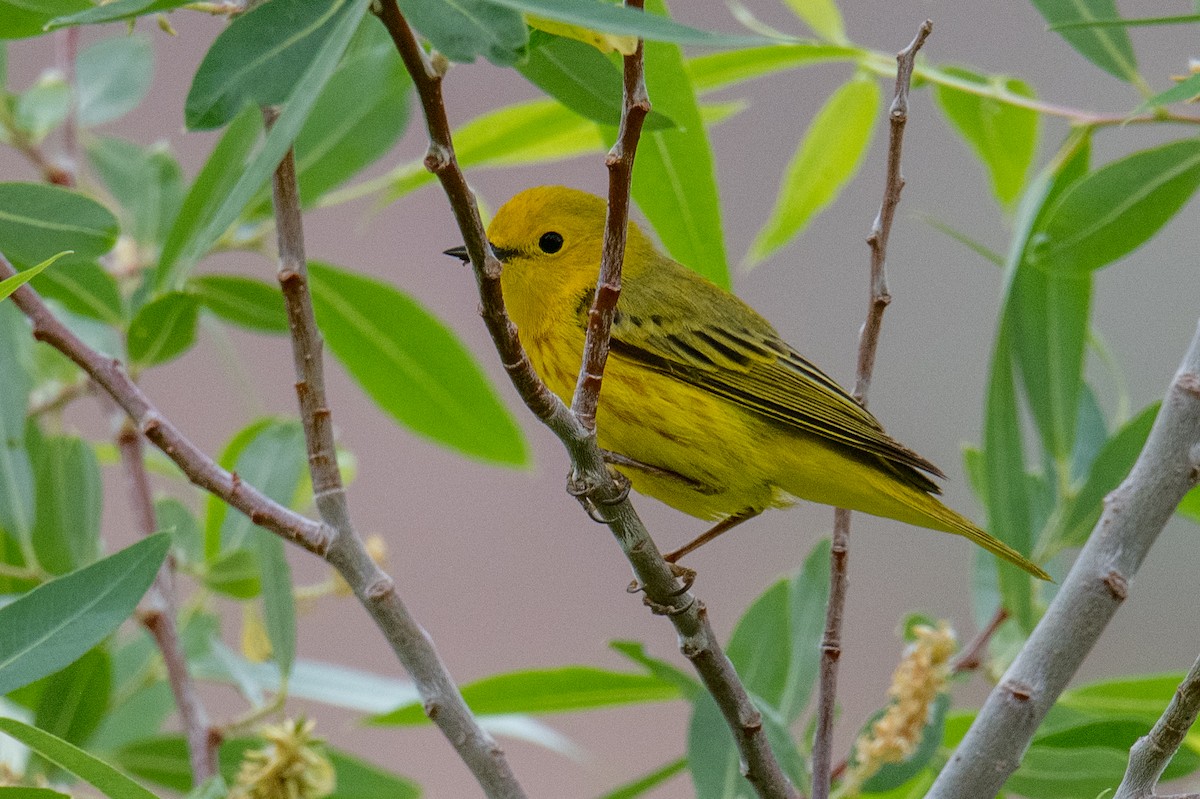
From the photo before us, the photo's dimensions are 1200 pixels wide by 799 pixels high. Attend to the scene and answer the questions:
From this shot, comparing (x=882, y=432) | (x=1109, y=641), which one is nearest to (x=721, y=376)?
(x=882, y=432)

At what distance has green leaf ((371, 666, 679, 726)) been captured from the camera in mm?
1562

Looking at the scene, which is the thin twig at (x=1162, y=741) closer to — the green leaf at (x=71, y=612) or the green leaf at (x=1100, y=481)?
the green leaf at (x=1100, y=481)

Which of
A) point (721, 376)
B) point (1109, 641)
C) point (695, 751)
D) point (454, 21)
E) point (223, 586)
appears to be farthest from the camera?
point (1109, 641)

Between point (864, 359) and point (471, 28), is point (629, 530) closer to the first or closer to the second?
point (864, 359)

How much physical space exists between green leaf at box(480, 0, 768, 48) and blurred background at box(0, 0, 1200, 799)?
3.38 m

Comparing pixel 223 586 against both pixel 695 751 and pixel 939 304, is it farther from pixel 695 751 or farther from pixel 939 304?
pixel 939 304

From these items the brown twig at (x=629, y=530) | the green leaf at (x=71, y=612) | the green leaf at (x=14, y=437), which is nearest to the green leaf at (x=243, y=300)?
the green leaf at (x=14, y=437)

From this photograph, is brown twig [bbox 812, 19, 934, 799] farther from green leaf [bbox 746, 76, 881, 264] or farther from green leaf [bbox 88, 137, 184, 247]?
green leaf [bbox 88, 137, 184, 247]

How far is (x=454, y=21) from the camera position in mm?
772

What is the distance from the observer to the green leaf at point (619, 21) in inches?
27.3

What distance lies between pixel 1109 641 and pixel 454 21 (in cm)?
389

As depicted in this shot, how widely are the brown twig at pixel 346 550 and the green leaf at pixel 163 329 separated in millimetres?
431

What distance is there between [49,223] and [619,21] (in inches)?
30.6

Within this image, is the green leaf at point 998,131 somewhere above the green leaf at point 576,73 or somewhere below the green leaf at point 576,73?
above
